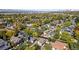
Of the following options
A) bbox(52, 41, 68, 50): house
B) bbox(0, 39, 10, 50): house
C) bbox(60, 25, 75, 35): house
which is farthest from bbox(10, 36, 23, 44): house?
bbox(60, 25, 75, 35): house

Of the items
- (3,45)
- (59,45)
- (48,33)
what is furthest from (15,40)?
(59,45)

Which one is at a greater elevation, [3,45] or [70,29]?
[70,29]

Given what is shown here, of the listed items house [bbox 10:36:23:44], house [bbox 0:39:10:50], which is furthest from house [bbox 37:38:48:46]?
house [bbox 0:39:10:50]

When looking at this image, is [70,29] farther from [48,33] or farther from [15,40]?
[15,40]

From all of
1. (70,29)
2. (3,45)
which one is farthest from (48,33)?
(3,45)

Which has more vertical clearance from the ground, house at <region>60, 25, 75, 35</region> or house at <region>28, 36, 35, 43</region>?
house at <region>60, 25, 75, 35</region>

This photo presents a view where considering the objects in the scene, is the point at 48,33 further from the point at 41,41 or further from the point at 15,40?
the point at 15,40

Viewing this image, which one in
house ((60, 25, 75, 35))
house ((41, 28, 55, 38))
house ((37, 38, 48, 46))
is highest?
house ((60, 25, 75, 35))

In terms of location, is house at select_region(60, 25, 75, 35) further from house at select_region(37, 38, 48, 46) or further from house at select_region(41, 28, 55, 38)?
house at select_region(37, 38, 48, 46)

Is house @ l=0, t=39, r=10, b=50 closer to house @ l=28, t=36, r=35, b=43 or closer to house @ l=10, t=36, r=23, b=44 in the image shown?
house @ l=10, t=36, r=23, b=44
